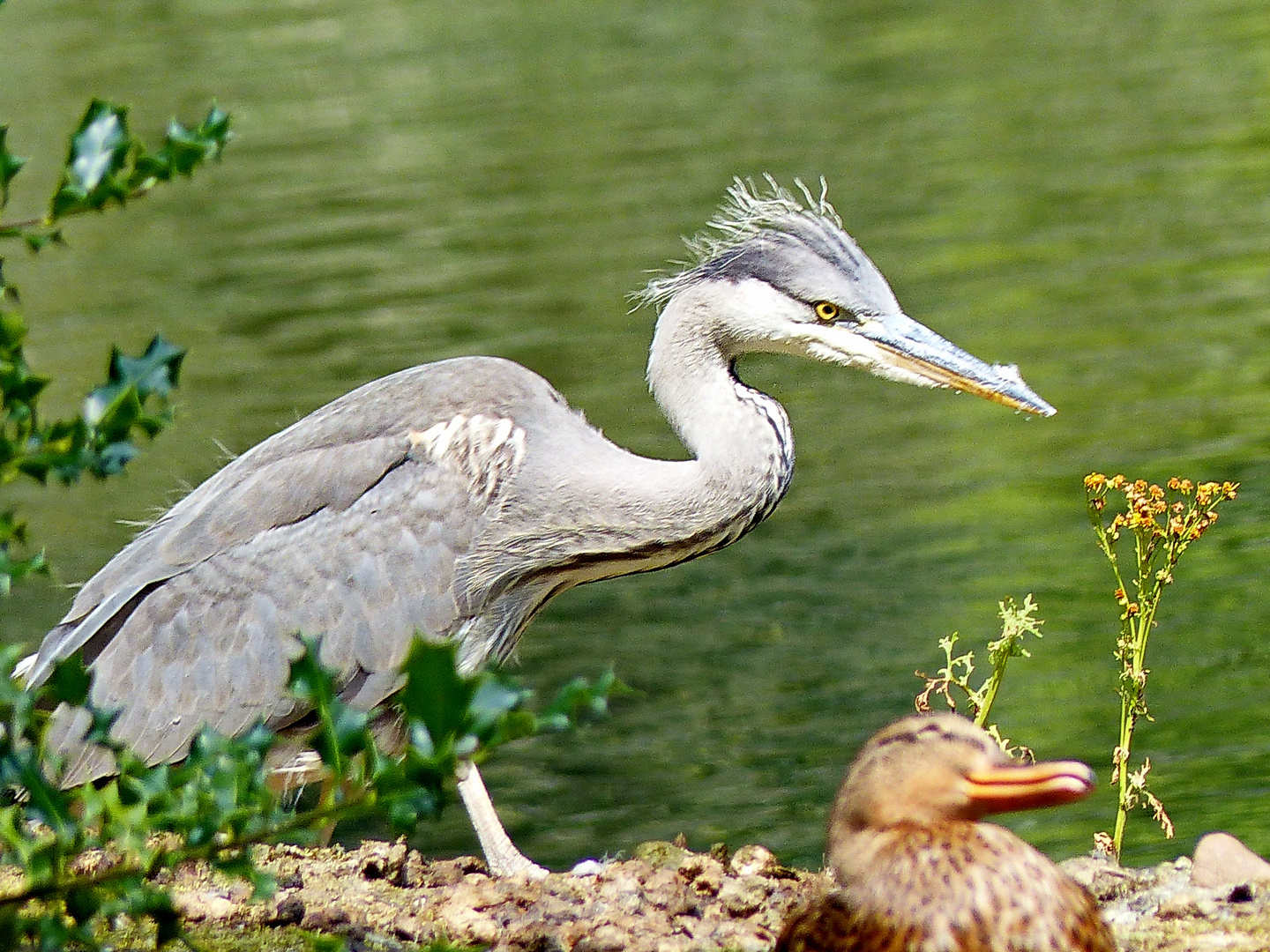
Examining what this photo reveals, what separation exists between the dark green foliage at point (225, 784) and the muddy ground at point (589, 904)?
1.41 meters

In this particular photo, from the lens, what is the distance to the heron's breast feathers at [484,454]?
642 centimetres

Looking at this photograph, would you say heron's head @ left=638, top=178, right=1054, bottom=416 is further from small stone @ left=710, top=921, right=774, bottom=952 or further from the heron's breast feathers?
small stone @ left=710, top=921, right=774, bottom=952

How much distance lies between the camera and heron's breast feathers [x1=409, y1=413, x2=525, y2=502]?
6.42 meters

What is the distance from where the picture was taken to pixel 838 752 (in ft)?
26.3

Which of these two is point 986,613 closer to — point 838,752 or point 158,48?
point 838,752

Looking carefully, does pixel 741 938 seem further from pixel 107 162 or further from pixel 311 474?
pixel 107 162

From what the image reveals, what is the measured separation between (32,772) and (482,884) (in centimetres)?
256

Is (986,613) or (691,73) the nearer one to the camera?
(986,613)

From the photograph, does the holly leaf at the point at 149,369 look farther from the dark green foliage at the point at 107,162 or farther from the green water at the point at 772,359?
the green water at the point at 772,359

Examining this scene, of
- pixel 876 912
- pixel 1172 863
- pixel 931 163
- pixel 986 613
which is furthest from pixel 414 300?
pixel 876 912

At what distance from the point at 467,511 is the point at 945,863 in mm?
2786

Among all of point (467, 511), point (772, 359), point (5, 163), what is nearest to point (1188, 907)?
point (467, 511)

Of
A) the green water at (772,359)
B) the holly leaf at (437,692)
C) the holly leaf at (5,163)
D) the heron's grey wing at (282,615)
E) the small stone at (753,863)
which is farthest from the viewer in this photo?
the green water at (772,359)

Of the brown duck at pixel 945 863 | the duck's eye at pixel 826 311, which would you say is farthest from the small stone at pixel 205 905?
the duck's eye at pixel 826 311
